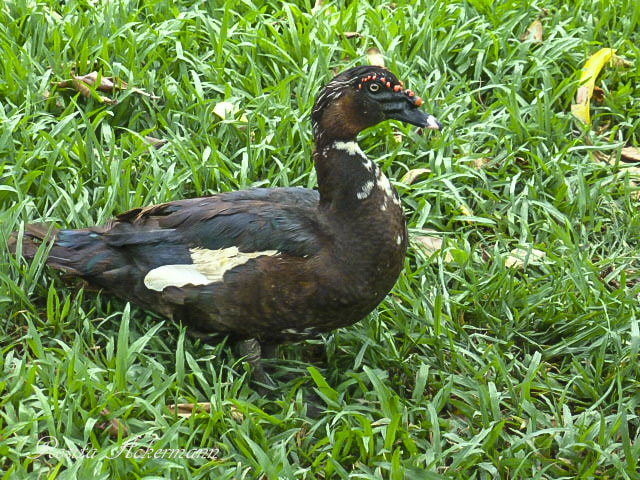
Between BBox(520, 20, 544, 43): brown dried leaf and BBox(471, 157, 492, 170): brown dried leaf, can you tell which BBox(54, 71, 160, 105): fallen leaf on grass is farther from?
BBox(520, 20, 544, 43): brown dried leaf

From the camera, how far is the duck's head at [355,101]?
3.63m

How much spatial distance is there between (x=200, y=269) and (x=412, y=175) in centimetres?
139

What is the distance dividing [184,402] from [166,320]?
0.43 meters

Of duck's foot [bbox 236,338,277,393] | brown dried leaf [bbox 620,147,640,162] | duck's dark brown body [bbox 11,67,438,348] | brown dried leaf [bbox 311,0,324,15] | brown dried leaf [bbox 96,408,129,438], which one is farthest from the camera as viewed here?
brown dried leaf [bbox 311,0,324,15]

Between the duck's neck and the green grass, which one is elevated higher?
the duck's neck

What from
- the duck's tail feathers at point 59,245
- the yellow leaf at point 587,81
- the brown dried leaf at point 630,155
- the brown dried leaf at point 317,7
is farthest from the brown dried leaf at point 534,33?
the duck's tail feathers at point 59,245

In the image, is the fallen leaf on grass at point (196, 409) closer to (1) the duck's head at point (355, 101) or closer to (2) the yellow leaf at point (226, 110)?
(1) the duck's head at point (355, 101)

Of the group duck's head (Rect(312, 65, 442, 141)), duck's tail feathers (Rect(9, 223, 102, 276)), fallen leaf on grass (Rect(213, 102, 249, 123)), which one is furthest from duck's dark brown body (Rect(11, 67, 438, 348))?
fallen leaf on grass (Rect(213, 102, 249, 123))

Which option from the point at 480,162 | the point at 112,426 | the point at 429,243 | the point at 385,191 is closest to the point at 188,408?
the point at 112,426

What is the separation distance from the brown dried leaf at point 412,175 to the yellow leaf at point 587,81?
900 millimetres

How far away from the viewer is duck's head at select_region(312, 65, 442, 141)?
143 inches

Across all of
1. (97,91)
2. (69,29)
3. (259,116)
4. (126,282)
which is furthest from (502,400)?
(69,29)

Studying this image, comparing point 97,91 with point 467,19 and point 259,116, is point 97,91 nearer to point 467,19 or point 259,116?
point 259,116

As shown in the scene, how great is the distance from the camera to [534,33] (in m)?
5.43
